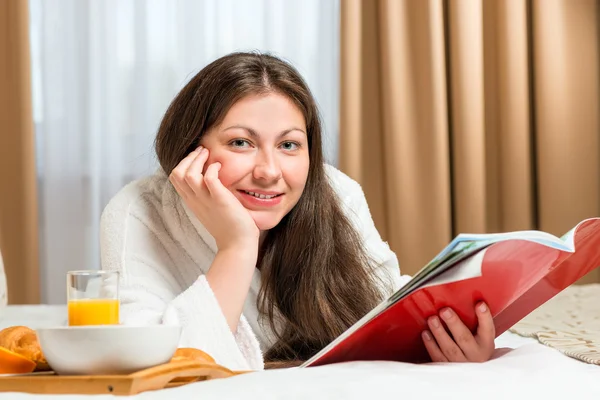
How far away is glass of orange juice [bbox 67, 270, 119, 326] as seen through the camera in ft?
3.01

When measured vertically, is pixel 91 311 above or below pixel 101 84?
below

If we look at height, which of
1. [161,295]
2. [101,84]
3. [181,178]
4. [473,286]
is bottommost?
[161,295]

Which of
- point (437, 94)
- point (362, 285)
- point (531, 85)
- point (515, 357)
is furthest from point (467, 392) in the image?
point (531, 85)

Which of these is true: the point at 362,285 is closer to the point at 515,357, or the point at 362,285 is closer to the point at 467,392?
the point at 515,357

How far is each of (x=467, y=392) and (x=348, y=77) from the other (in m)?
2.72

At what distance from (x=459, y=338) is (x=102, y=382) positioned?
0.48m

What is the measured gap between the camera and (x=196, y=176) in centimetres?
145

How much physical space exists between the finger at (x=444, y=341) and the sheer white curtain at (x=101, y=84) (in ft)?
7.91

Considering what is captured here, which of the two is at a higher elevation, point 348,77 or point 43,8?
point 43,8

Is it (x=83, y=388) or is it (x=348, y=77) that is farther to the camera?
(x=348, y=77)

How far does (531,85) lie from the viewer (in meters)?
3.53

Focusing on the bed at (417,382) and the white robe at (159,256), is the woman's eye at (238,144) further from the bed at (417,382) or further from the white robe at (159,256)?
the bed at (417,382)

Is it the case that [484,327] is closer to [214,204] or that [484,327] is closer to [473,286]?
[473,286]

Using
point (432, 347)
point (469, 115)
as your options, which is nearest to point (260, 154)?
point (432, 347)
